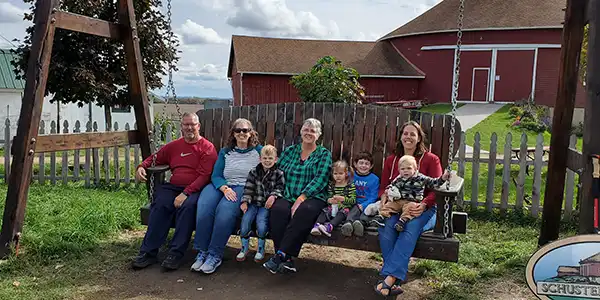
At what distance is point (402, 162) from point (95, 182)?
5833mm

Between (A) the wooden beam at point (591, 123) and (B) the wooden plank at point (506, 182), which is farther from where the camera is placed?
(B) the wooden plank at point (506, 182)

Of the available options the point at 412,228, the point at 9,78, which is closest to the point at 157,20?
the point at 412,228

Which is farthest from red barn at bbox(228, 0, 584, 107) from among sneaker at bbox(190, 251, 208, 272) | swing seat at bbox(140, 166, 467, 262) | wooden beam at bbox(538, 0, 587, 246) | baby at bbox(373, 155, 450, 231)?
sneaker at bbox(190, 251, 208, 272)

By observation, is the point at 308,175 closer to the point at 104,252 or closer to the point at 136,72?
the point at 104,252

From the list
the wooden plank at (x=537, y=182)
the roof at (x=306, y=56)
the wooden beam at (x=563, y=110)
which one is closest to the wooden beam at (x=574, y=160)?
the wooden beam at (x=563, y=110)

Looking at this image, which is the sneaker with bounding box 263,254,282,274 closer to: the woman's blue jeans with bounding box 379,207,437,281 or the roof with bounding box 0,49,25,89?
the woman's blue jeans with bounding box 379,207,437,281

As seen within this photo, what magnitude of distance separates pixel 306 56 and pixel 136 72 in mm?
24661

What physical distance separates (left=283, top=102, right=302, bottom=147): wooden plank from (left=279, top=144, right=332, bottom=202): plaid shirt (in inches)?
24.4

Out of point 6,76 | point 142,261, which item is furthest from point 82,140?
point 6,76

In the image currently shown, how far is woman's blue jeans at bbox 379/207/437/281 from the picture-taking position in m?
3.51

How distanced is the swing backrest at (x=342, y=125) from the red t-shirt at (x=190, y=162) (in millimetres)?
602

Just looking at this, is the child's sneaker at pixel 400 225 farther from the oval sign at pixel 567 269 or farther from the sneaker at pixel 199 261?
the sneaker at pixel 199 261

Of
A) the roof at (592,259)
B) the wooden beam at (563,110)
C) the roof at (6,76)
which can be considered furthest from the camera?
the roof at (6,76)

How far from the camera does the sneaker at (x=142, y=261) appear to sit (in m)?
4.21
